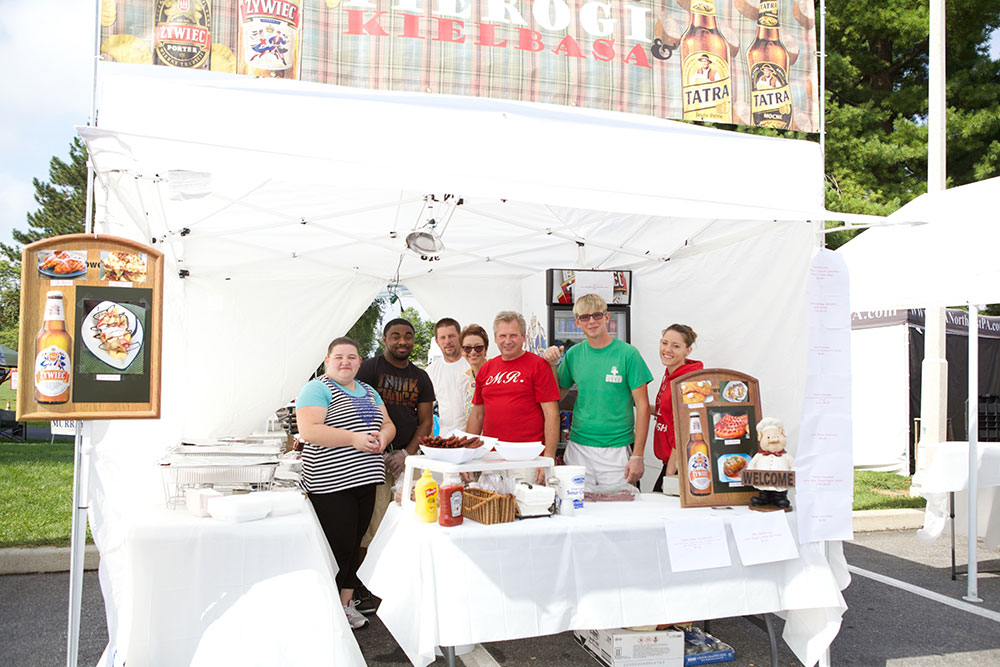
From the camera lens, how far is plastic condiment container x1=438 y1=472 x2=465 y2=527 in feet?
8.78

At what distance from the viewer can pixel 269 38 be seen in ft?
13.6

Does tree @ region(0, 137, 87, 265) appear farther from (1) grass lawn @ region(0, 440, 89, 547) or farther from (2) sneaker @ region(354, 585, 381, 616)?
(2) sneaker @ region(354, 585, 381, 616)

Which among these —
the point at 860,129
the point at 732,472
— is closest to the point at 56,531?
the point at 732,472

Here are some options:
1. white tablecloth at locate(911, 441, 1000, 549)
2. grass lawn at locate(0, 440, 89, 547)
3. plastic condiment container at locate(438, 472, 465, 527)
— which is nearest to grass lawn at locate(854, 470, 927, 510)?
white tablecloth at locate(911, 441, 1000, 549)

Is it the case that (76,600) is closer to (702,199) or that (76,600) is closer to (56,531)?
(702,199)

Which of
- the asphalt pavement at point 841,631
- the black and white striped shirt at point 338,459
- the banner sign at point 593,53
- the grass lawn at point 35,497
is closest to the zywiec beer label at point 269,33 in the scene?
the banner sign at point 593,53

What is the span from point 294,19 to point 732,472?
11.4 feet

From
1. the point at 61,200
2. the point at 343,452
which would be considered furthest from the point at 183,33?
the point at 61,200

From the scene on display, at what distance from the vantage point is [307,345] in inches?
236

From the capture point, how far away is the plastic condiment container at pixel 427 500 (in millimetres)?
2715

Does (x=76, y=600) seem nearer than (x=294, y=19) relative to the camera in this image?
Yes

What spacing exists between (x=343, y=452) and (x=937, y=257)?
3676mm

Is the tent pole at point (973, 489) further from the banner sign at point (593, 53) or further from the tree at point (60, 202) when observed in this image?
the tree at point (60, 202)

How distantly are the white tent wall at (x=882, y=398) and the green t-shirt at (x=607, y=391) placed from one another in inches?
286
